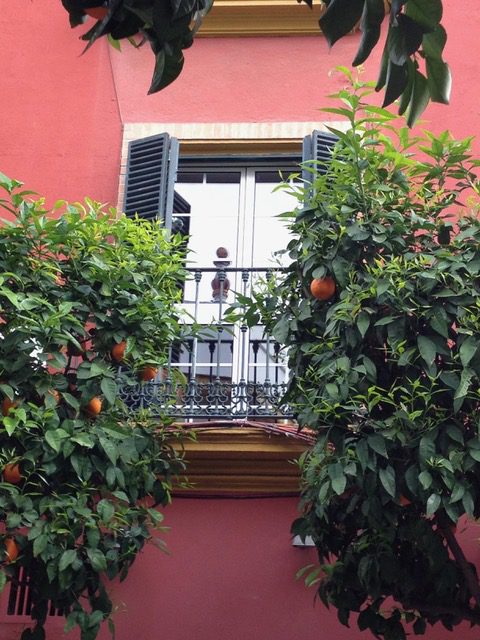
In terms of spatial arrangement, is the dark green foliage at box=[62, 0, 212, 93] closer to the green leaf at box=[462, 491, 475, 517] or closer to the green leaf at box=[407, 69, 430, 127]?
the green leaf at box=[407, 69, 430, 127]

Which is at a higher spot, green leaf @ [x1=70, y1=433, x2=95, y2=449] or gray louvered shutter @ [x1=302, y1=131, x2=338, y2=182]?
gray louvered shutter @ [x1=302, y1=131, x2=338, y2=182]

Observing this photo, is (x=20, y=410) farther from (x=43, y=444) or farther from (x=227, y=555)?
(x=227, y=555)

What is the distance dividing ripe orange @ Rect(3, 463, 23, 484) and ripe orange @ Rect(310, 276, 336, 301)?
1747 mm

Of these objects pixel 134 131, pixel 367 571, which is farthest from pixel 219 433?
pixel 134 131

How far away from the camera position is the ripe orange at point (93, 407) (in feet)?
21.9

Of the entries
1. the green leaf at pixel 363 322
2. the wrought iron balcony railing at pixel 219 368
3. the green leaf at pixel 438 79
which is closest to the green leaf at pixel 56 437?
the wrought iron balcony railing at pixel 219 368

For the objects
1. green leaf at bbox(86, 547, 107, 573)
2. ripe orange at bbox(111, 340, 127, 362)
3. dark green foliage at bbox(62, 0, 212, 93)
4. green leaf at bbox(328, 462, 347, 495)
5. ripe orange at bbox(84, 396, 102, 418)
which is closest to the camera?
dark green foliage at bbox(62, 0, 212, 93)

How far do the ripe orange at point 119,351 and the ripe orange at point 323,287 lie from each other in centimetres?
109

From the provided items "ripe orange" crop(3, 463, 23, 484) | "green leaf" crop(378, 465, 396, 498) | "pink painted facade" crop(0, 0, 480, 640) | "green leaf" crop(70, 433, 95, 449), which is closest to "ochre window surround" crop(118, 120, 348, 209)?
"pink painted facade" crop(0, 0, 480, 640)

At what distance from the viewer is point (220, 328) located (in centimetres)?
756

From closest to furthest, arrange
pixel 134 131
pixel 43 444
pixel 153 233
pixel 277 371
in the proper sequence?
pixel 43 444, pixel 153 233, pixel 277 371, pixel 134 131

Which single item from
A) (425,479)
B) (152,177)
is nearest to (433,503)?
(425,479)

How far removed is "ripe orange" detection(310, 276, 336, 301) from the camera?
6484 millimetres

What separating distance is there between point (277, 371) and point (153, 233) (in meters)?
1.52
